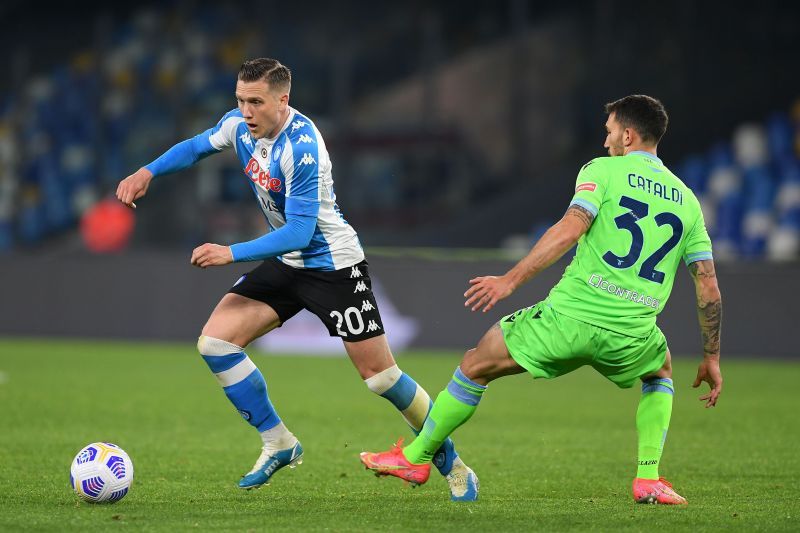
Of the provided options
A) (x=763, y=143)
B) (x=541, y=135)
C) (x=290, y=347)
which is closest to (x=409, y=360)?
(x=290, y=347)

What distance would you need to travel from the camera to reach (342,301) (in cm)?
617

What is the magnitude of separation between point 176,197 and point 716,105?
8195 mm

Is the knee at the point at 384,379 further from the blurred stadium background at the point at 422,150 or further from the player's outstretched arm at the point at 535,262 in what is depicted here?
the blurred stadium background at the point at 422,150

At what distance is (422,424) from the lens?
20.8 ft

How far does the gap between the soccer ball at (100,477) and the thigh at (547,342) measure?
1843mm

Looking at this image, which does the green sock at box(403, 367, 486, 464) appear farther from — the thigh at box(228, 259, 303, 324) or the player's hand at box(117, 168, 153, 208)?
the player's hand at box(117, 168, 153, 208)

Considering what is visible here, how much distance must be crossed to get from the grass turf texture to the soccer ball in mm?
64

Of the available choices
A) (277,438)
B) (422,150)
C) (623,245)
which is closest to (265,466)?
(277,438)

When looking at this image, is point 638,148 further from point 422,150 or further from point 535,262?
point 422,150

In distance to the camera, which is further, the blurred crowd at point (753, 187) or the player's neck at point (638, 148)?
the blurred crowd at point (753, 187)

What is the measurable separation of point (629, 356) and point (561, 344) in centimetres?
34

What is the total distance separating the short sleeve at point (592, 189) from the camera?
5.55 m

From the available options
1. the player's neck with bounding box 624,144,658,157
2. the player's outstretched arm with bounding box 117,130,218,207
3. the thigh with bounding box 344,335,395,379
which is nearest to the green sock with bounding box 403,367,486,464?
the thigh with bounding box 344,335,395,379

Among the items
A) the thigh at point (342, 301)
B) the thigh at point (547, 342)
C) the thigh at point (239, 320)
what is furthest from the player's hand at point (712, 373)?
the thigh at point (239, 320)
